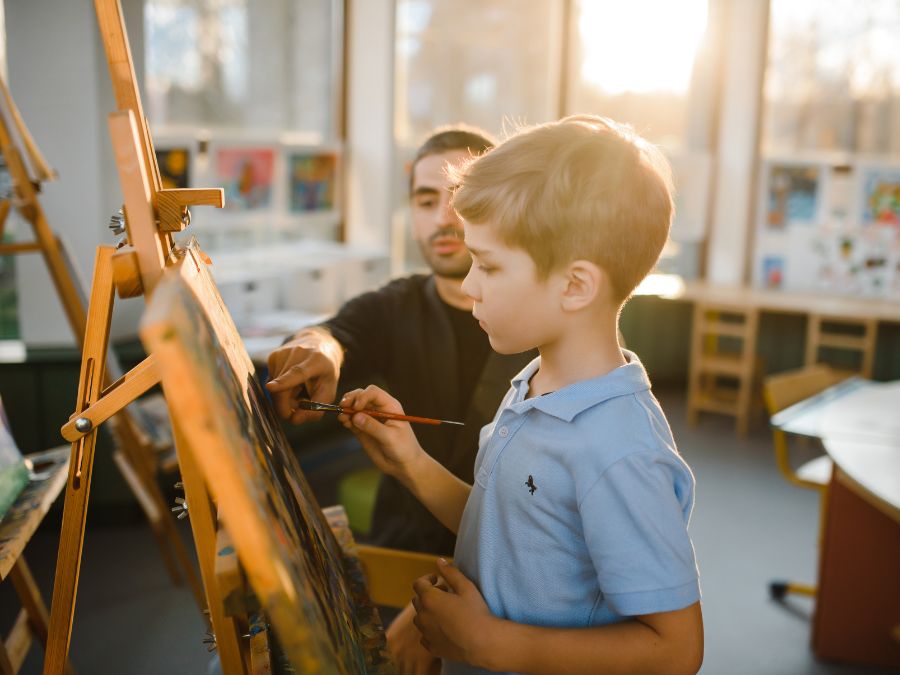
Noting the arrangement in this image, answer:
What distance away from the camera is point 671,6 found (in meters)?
5.84

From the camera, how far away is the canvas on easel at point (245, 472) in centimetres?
64

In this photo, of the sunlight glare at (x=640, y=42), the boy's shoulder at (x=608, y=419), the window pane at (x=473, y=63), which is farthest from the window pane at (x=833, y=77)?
the boy's shoulder at (x=608, y=419)

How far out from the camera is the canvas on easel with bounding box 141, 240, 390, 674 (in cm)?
64

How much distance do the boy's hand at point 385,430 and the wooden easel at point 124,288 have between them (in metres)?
0.29

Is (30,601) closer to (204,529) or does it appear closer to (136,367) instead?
(136,367)

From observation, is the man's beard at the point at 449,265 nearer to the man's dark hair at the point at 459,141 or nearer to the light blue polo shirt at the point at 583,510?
the man's dark hair at the point at 459,141

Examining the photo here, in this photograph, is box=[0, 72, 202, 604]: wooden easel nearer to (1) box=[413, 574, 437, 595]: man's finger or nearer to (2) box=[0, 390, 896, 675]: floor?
(2) box=[0, 390, 896, 675]: floor

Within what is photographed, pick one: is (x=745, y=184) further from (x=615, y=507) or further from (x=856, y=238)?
(x=615, y=507)

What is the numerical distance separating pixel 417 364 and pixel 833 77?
4.77 metres

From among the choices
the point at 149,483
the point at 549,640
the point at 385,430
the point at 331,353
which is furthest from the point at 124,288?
the point at 149,483

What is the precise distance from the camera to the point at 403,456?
123 cm

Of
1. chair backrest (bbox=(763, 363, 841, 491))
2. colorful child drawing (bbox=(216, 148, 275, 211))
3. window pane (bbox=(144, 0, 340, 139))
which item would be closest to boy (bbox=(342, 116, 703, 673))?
chair backrest (bbox=(763, 363, 841, 491))

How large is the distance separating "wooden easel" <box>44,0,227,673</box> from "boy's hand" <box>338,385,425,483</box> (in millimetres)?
290

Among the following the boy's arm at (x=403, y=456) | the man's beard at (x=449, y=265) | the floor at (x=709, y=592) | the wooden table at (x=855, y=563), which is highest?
the man's beard at (x=449, y=265)
